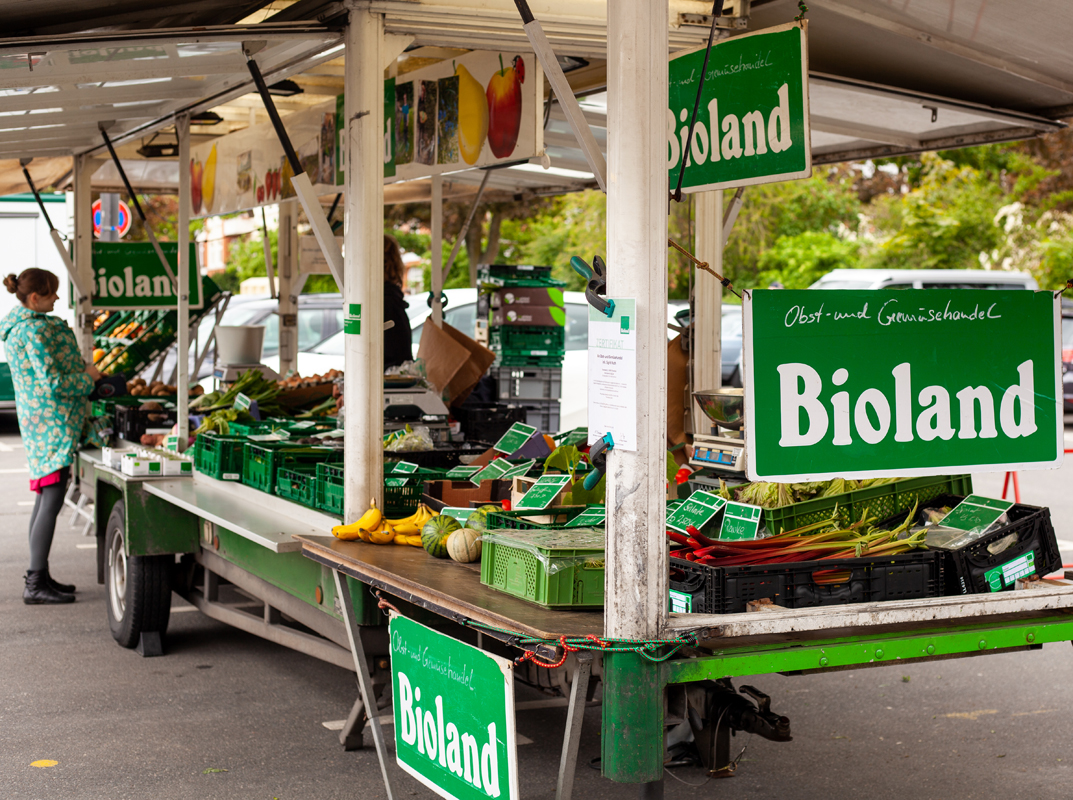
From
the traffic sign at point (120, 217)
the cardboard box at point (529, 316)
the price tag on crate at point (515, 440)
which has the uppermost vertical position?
the traffic sign at point (120, 217)

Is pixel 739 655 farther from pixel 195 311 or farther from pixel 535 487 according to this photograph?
pixel 195 311

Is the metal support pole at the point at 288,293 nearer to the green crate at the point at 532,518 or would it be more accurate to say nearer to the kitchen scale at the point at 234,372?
the kitchen scale at the point at 234,372

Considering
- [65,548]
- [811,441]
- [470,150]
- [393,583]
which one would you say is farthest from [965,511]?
[65,548]

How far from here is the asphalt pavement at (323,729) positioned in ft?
14.5

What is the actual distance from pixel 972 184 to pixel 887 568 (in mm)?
22610

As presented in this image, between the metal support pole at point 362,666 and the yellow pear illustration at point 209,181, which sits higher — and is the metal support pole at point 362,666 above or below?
below

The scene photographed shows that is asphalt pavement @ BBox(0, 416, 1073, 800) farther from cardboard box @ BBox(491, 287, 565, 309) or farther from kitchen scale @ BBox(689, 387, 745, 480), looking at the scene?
cardboard box @ BBox(491, 287, 565, 309)

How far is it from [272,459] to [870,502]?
2748 millimetres

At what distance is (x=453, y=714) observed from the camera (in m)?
3.29

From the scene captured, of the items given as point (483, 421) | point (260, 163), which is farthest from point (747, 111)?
point (260, 163)

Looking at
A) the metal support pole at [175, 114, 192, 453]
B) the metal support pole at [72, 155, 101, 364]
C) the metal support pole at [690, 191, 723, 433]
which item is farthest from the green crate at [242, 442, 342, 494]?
the metal support pole at [72, 155, 101, 364]

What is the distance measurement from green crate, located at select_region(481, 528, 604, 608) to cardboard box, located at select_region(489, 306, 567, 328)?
24.6ft

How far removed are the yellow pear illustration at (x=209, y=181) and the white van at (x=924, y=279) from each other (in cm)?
1082

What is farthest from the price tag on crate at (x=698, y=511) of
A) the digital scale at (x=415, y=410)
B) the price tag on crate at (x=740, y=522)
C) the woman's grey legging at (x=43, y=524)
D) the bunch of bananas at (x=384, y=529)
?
the woman's grey legging at (x=43, y=524)
